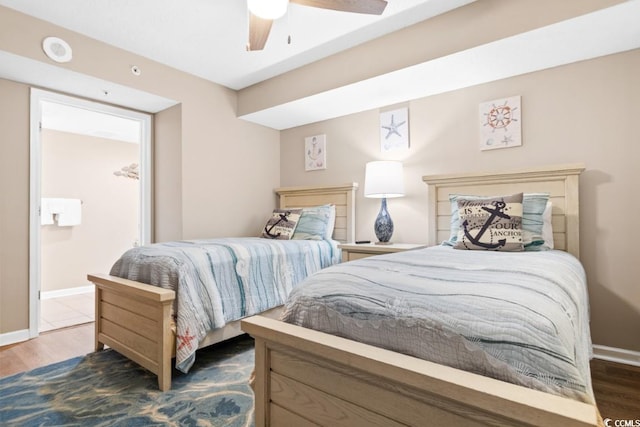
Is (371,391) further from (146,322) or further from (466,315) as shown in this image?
(146,322)

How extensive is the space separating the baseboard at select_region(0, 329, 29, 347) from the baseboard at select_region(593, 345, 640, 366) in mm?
4383

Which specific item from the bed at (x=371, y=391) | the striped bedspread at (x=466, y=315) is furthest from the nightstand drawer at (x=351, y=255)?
the striped bedspread at (x=466, y=315)

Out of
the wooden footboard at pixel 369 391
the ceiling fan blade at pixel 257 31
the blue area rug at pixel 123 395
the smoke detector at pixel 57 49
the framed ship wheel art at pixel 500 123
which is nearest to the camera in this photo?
the wooden footboard at pixel 369 391

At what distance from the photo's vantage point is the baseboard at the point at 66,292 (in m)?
4.37

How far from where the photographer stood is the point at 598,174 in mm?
2340

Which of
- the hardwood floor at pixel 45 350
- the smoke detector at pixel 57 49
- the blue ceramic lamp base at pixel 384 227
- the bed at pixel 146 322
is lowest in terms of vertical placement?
the hardwood floor at pixel 45 350

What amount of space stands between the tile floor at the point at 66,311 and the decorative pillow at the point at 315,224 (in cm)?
233

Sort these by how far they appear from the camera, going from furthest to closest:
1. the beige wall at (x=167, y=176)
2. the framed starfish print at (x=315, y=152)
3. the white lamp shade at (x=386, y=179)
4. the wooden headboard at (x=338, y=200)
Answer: the framed starfish print at (x=315, y=152) → the wooden headboard at (x=338, y=200) → the beige wall at (x=167, y=176) → the white lamp shade at (x=386, y=179)

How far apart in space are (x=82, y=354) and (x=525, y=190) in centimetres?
350

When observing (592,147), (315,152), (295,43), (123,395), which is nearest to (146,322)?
(123,395)

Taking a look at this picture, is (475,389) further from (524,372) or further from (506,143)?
(506,143)

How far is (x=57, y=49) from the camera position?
8.44 ft

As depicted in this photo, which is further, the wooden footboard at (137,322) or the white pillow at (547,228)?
the white pillow at (547,228)

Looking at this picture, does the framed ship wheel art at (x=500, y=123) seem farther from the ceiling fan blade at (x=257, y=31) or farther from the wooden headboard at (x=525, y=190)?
the ceiling fan blade at (x=257, y=31)
